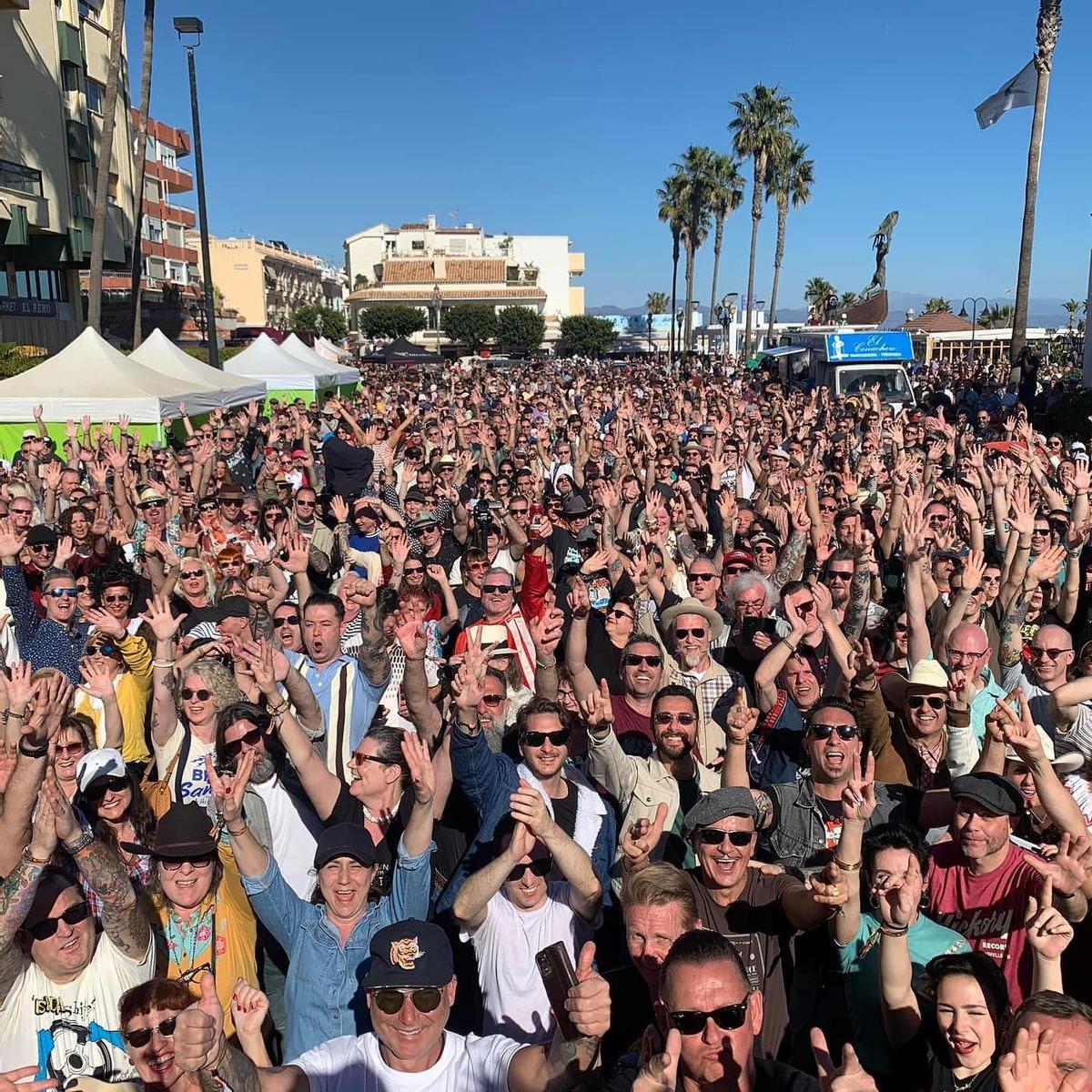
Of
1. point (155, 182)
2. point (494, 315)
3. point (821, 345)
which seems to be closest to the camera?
point (821, 345)

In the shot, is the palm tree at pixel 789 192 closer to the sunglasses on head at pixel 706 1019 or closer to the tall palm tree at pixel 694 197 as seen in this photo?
the tall palm tree at pixel 694 197

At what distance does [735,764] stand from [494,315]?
85495 mm

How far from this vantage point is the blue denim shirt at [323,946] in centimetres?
311

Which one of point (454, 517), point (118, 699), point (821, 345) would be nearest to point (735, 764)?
point (118, 699)

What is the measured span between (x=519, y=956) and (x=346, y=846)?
64 cm

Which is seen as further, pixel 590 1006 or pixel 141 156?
pixel 141 156

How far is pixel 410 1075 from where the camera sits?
9.17 feet

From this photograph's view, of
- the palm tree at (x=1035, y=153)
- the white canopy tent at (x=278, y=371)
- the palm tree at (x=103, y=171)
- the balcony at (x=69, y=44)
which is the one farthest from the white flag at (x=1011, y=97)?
the balcony at (x=69, y=44)

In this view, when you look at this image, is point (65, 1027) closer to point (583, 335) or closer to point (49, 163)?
point (49, 163)

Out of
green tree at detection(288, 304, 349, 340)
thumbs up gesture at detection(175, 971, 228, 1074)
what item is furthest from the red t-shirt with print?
green tree at detection(288, 304, 349, 340)

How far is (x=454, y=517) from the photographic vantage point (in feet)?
28.6

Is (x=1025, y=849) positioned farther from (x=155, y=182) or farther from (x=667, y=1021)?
(x=155, y=182)

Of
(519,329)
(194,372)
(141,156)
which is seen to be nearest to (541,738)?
(194,372)

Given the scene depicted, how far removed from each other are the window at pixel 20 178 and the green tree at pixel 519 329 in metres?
56.9
